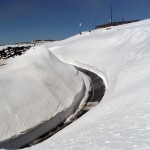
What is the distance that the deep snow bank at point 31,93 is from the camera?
49.3 feet

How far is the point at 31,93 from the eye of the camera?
18531 mm

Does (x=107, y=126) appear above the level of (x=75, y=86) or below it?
above

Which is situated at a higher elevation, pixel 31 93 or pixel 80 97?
pixel 31 93

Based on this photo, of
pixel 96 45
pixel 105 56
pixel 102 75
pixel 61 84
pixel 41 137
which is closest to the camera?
pixel 41 137

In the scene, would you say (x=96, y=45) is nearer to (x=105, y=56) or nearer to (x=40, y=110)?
(x=105, y=56)

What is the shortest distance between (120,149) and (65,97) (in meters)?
14.1

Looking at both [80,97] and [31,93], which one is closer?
[31,93]

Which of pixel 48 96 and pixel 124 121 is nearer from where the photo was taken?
pixel 124 121

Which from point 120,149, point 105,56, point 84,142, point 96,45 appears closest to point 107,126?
point 84,142

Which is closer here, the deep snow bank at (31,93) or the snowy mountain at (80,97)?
the snowy mountain at (80,97)

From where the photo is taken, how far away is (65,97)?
20203mm

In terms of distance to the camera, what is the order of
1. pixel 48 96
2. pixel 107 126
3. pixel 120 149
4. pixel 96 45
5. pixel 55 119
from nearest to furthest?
pixel 120 149, pixel 107 126, pixel 55 119, pixel 48 96, pixel 96 45

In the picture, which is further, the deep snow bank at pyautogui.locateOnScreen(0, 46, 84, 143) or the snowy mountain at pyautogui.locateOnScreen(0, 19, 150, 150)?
the deep snow bank at pyautogui.locateOnScreen(0, 46, 84, 143)

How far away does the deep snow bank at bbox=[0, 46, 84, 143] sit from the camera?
15.0 metres
